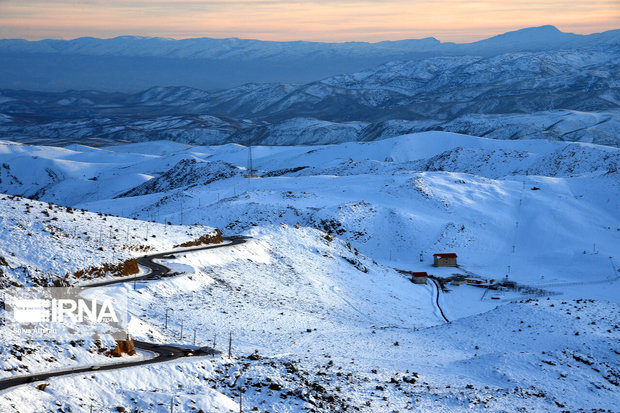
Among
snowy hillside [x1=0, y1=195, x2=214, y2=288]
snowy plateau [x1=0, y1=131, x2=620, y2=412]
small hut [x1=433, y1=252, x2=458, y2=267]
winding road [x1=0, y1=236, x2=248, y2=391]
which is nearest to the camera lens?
winding road [x1=0, y1=236, x2=248, y2=391]

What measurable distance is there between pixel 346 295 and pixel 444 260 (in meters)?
21.2

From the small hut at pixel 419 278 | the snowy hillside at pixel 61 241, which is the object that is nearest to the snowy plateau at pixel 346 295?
the snowy hillside at pixel 61 241

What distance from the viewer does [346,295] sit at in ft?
140

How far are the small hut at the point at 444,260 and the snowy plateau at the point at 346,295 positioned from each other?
0.90 metres

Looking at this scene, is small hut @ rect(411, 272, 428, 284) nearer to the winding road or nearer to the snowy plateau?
the snowy plateau

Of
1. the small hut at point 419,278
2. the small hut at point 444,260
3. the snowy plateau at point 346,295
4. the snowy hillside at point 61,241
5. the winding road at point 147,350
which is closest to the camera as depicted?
the winding road at point 147,350

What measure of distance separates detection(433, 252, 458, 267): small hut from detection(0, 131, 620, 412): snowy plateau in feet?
2.94

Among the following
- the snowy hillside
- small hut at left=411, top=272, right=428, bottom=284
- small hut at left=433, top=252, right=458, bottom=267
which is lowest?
small hut at left=433, top=252, right=458, bottom=267

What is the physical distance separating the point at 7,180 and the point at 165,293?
374 feet

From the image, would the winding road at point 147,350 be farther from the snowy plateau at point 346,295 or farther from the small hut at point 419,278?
the small hut at point 419,278

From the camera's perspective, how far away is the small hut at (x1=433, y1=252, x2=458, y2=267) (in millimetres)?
61156

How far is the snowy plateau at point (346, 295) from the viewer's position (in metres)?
20.0

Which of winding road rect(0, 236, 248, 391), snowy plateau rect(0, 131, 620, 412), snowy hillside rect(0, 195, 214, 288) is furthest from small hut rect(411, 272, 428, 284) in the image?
winding road rect(0, 236, 248, 391)

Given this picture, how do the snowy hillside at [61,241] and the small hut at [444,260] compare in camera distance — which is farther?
the small hut at [444,260]
